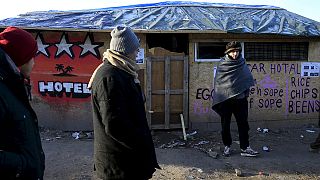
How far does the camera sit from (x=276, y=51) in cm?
895

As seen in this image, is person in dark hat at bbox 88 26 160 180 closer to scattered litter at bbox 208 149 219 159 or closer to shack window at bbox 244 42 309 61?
scattered litter at bbox 208 149 219 159

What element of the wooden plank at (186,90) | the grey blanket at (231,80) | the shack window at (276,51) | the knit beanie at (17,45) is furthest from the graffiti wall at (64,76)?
the knit beanie at (17,45)

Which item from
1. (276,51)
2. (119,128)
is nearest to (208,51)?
(276,51)

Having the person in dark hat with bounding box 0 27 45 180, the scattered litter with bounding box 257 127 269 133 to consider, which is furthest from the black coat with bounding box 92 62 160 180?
the scattered litter with bounding box 257 127 269 133

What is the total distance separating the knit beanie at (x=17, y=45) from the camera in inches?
81.3

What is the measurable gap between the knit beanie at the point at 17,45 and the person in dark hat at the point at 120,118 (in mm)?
611

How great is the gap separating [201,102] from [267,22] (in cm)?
249

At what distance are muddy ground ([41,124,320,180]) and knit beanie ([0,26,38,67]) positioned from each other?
3476mm

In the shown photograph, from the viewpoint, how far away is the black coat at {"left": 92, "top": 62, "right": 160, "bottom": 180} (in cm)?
254

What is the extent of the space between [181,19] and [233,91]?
3.07 m

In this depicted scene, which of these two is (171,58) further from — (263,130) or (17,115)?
(17,115)

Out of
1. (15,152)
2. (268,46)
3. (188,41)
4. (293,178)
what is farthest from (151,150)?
(268,46)

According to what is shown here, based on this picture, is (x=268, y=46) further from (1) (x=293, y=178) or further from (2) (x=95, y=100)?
(2) (x=95, y=100)

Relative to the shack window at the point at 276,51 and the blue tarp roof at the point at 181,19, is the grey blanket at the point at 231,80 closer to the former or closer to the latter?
the blue tarp roof at the point at 181,19
